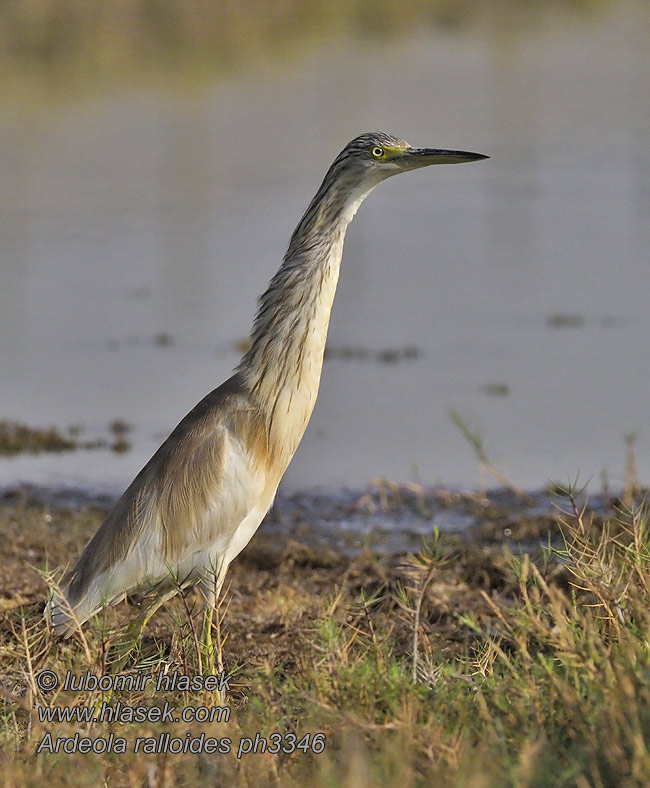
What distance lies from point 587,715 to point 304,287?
6.58 feet

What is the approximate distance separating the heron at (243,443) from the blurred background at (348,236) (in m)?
2.74

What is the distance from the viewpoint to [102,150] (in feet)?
57.1

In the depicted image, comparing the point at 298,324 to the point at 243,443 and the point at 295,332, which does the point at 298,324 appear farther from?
the point at 243,443

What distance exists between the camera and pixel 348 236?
1376 cm

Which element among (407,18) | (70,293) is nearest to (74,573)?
(70,293)

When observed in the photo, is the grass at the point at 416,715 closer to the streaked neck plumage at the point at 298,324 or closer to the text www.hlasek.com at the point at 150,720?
the text www.hlasek.com at the point at 150,720

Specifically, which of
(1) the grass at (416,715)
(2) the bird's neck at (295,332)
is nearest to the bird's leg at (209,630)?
(1) the grass at (416,715)

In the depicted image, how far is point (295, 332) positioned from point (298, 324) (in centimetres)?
3

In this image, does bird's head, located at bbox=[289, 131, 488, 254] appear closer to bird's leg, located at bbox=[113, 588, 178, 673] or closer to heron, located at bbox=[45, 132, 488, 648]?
heron, located at bbox=[45, 132, 488, 648]

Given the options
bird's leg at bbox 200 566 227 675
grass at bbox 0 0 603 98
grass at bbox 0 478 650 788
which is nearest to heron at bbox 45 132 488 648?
bird's leg at bbox 200 566 227 675

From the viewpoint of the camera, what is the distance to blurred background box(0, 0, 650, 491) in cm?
811

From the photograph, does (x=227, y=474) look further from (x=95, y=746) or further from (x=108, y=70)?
(x=108, y=70)

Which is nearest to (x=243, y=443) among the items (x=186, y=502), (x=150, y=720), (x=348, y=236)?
(x=186, y=502)

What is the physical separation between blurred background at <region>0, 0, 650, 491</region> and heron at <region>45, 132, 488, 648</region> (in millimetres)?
2741
